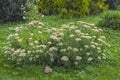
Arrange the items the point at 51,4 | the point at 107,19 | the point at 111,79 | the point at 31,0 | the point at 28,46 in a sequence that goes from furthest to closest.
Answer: the point at 51,4 < the point at 31,0 < the point at 107,19 < the point at 28,46 < the point at 111,79

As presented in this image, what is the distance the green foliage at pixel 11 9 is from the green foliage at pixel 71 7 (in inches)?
53.7

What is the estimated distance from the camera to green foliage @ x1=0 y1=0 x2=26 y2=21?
12.0 metres

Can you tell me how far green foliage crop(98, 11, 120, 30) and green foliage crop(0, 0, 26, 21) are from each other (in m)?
2.60

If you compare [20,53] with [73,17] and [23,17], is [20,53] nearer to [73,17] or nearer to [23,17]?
[23,17]

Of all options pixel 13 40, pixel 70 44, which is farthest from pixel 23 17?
pixel 70 44

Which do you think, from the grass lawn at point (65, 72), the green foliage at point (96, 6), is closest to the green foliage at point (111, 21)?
the green foliage at point (96, 6)

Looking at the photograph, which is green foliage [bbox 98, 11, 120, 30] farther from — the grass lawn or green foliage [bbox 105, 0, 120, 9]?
green foliage [bbox 105, 0, 120, 9]

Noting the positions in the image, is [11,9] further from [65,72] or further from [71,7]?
[65,72]

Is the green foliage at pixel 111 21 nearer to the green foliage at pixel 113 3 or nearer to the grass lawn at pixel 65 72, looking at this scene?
the grass lawn at pixel 65 72

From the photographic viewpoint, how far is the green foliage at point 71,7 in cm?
1279

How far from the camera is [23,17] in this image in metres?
11.9

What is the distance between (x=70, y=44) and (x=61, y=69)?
0.55m

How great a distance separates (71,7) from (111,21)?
1.97m

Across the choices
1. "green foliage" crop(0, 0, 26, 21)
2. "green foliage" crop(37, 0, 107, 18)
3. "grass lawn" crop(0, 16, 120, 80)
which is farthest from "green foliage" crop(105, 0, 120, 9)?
"grass lawn" crop(0, 16, 120, 80)
